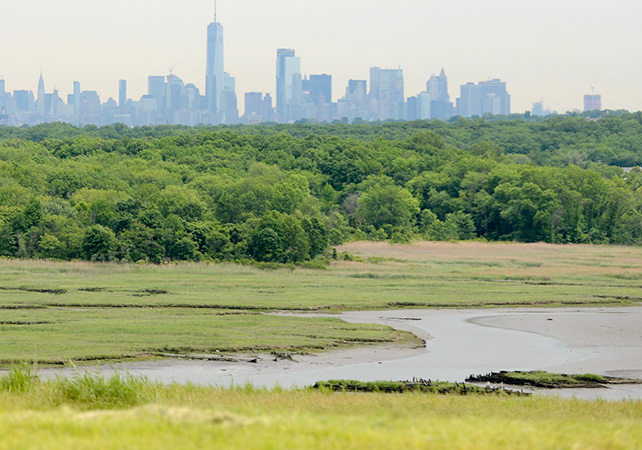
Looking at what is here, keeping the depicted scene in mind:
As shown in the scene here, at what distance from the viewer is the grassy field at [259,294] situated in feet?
120

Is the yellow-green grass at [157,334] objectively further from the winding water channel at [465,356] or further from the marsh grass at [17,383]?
the marsh grass at [17,383]

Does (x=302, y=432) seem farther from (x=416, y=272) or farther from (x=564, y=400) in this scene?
(x=416, y=272)

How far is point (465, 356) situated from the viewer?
115 feet

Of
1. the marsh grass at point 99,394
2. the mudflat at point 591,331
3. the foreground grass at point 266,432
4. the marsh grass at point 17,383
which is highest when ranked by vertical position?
the foreground grass at point 266,432

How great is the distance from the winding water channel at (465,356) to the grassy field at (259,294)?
2.43 meters

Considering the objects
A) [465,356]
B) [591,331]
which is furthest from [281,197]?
[465,356]

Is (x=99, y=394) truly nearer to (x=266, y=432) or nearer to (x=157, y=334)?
(x=266, y=432)

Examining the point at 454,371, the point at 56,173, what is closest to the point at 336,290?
the point at 454,371

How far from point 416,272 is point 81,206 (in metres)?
32.5

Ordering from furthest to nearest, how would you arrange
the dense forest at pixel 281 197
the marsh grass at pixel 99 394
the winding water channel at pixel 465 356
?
the dense forest at pixel 281 197, the winding water channel at pixel 465 356, the marsh grass at pixel 99 394

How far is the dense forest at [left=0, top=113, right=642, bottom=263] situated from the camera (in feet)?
249

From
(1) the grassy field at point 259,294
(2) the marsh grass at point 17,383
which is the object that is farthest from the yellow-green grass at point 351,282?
(2) the marsh grass at point 17,383

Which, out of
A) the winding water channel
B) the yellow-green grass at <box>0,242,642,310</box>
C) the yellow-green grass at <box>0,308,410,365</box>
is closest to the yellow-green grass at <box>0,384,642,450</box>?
the winding water channel

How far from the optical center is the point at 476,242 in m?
101
